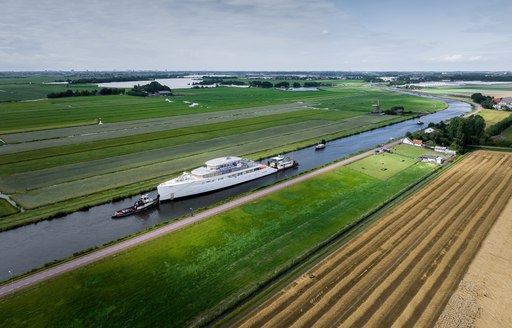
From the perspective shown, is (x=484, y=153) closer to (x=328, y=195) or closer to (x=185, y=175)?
(x=328, y=195)

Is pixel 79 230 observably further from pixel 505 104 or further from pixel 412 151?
pixel 505 104

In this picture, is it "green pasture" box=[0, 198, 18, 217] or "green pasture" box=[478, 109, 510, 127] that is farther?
"green pasture" box=[478, 109, 510, 127]

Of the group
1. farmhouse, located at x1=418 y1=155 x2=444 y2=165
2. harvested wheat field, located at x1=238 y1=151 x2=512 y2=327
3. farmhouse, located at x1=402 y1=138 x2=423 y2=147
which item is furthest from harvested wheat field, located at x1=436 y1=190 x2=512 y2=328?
farmhouse, located at x1=402 y1=138 x2=423 y2=147

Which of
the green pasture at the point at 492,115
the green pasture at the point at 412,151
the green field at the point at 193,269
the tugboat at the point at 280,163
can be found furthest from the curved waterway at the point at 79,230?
the green pasture at the point at 492,115

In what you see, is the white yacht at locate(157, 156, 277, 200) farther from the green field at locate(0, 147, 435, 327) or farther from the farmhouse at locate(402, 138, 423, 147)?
the farmhouse at locate(402, 138, 423, 147)

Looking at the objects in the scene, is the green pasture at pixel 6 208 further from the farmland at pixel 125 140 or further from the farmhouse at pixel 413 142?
the farmhouse at pixel 413 142

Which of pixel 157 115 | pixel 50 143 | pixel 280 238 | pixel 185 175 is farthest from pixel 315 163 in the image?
pixel 157 115
